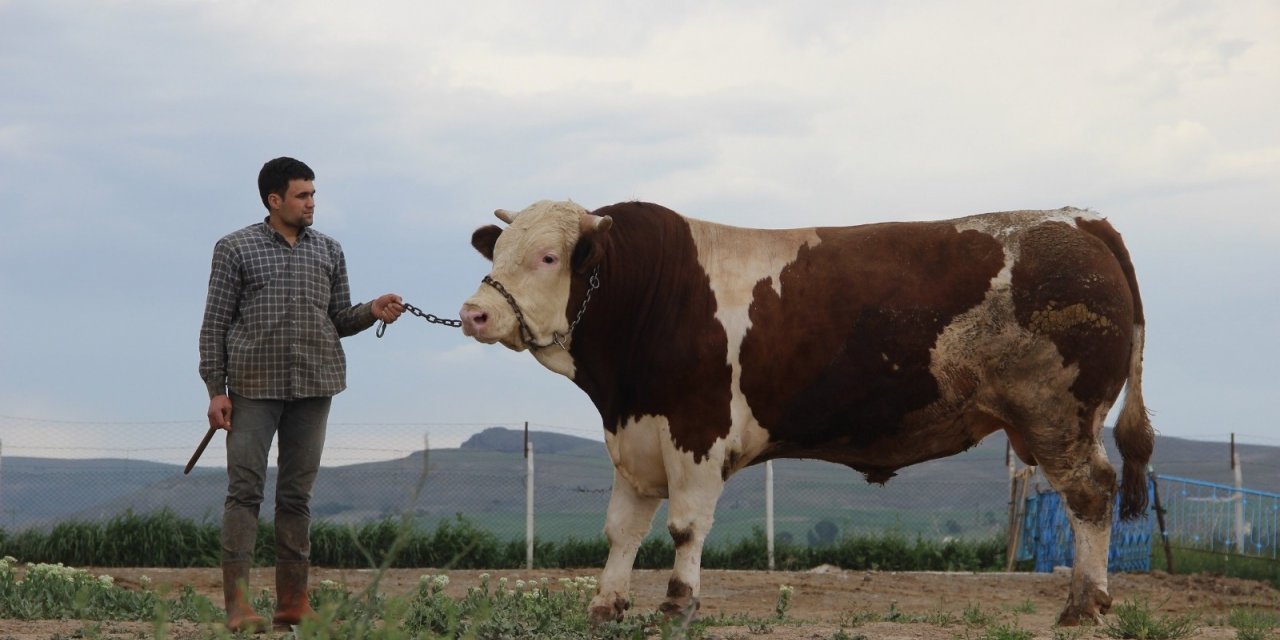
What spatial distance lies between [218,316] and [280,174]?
2.30 feet

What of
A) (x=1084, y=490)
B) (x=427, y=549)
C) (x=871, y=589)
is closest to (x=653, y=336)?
(x=1084, y=490)

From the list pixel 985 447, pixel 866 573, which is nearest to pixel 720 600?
pixel 866 573

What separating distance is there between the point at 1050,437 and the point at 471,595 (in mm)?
2833

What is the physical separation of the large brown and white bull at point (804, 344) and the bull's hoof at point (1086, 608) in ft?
0.04

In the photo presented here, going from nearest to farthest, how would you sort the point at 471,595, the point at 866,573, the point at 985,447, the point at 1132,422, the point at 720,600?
the point at 471,595, the point at 1132,422, the point at 720,600, the point at 866,573, the point at 985,447

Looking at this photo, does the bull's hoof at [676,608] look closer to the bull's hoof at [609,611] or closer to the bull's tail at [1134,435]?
the bull's hoof at [609,611]

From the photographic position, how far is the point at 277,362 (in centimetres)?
628

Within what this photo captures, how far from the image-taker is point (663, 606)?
6168 mm

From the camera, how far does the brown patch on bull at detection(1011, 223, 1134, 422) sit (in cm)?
667

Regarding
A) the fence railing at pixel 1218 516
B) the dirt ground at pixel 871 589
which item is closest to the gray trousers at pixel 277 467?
the dirt ground at pixel 871 589

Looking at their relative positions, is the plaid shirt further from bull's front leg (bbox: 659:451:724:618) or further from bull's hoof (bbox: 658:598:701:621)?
bull's hoof (bbox: 658:598:701:621)

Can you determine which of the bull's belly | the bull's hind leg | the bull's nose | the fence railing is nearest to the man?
the bull's nose

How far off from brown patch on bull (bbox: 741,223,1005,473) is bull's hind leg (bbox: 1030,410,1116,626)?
570 millimetres

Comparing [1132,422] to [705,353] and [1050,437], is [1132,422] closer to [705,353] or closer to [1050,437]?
[1050,437]
